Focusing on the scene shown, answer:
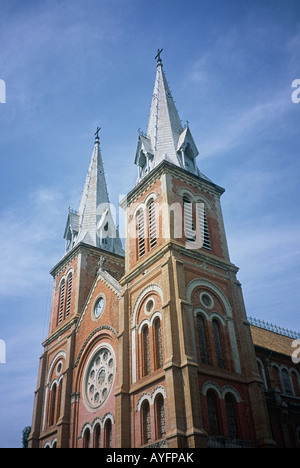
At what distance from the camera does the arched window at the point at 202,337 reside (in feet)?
76.8

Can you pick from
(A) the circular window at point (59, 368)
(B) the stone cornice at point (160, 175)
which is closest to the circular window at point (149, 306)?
(B) the stone cornice at point (160, 175)

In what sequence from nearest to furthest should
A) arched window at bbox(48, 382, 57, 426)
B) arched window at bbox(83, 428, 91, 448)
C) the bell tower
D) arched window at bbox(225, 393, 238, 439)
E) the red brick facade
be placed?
the bell tower < the red brick facade < arched window at bbox(225, 393, 238, 439) < arched window at bbox(83, 428, 91, 448) < arched window at bbox(48, 382, 57, 426)

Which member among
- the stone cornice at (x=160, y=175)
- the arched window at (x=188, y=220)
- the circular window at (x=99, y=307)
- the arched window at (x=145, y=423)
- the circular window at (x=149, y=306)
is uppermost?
the stone cornice at (x=160, y=175)

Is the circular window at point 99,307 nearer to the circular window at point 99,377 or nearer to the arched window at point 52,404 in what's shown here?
the circular window at point 99,377

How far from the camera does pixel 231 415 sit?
73.7ft

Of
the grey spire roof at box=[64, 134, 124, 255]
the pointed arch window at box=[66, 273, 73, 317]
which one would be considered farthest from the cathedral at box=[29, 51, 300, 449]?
the grey spire roof at box=[64, 134, 124, 255]

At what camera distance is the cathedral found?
21.9 m

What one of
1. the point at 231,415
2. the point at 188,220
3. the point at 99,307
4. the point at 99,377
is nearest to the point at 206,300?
the point at 188,220

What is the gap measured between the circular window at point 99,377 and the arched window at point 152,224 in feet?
22.4

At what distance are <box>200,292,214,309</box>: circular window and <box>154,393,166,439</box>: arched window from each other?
5.56 metres

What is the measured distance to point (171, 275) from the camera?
2475cm

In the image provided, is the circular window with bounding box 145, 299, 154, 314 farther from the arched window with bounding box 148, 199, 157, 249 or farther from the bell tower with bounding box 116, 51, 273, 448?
the arched window with bounding box 148, 199, 157, 249

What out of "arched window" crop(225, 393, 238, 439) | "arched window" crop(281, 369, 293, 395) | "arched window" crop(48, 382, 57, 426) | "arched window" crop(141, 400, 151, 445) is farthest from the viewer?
"arched window" crop(281, 369, 293, 395)
